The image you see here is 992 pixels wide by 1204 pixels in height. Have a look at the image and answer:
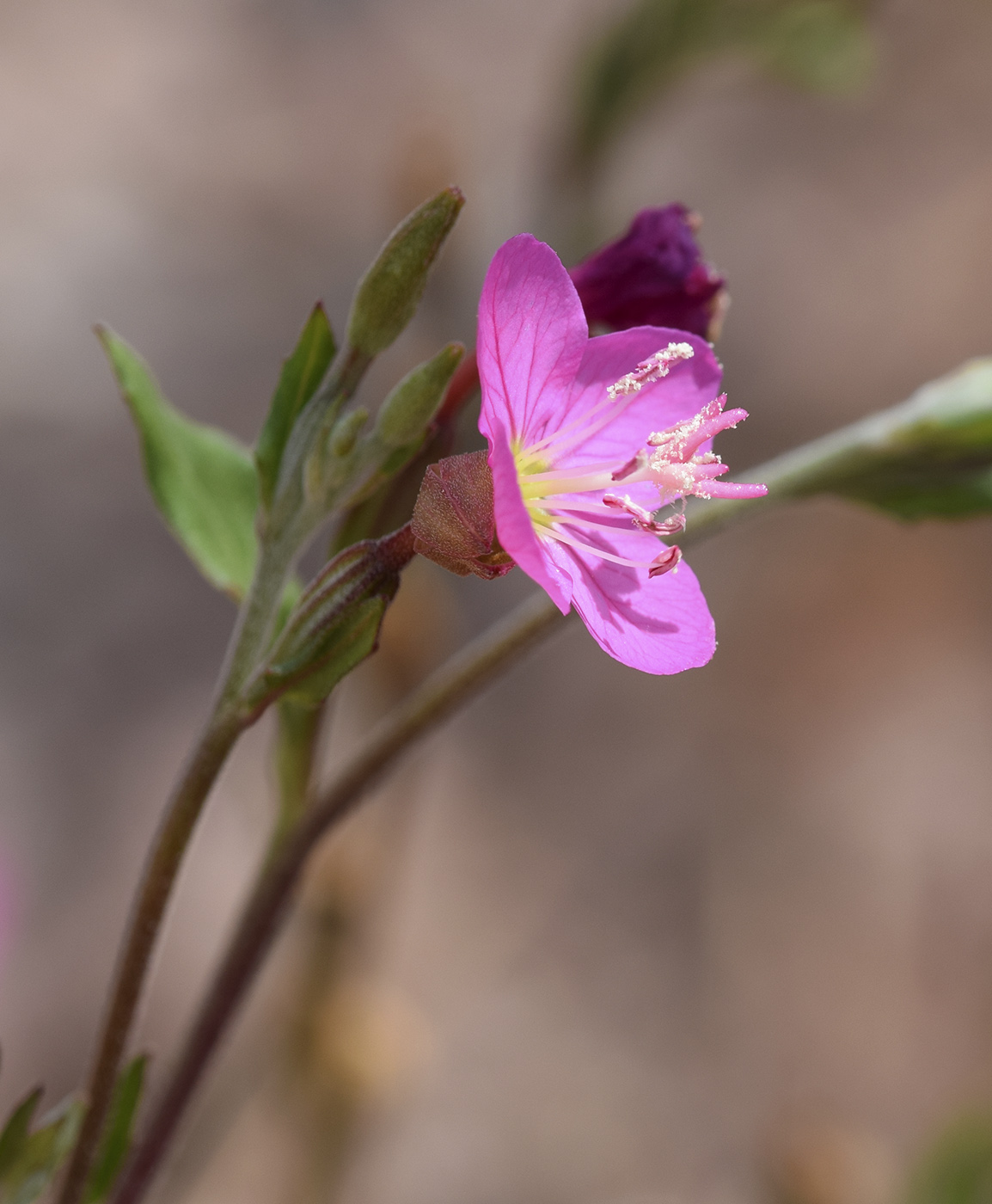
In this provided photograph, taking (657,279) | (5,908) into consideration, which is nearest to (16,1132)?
(657,279)

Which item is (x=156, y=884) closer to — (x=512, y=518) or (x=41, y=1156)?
(x=41, y=1156)

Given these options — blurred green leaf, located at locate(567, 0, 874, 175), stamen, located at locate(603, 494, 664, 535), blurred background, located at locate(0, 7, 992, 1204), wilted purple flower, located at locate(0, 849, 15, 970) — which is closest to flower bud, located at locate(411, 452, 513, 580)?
stamen, located at locate(603, 494, 664, 535)

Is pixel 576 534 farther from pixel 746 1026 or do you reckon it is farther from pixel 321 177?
pixel 321 177

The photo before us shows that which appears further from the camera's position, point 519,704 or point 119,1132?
point 519,704

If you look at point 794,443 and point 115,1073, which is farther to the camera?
point 794,443

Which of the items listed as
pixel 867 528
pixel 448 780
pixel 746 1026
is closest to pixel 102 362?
pixel 448 780

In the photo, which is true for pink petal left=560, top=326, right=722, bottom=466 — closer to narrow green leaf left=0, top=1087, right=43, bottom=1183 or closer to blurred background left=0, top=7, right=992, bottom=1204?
narrow green leaf left=0, top=1087, right=43, bottom=1183

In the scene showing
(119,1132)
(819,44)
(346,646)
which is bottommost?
(119,1132)
